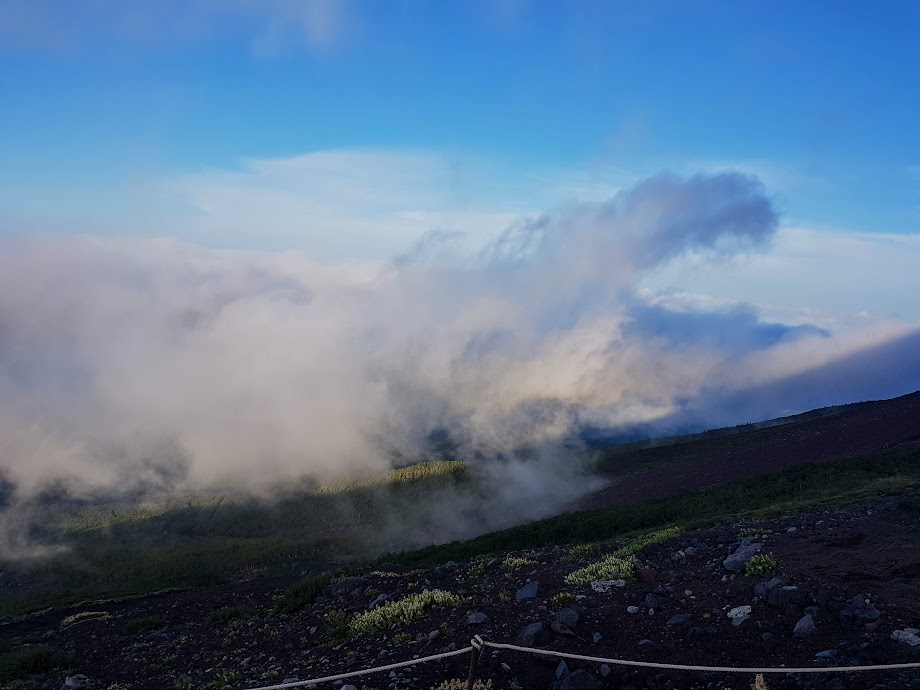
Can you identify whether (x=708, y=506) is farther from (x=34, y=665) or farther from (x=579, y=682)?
(x=34, y=665)

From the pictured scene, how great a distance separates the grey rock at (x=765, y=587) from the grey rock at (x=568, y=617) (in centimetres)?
323

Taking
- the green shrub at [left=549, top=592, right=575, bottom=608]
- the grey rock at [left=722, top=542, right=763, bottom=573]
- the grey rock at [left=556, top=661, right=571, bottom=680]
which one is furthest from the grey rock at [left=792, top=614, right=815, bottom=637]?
the green shrub at [left=549, top=592, right=575, bottom=608]

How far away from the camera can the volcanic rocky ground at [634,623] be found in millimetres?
9602

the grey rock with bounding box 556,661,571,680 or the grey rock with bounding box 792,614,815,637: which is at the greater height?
the grey rock with bounding box 556,661,571,680

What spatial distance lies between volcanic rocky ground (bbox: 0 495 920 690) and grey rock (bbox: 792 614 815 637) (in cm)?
3

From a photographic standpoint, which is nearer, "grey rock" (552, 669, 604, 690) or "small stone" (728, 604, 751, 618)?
"grey rock" (552, 669, 604, 690)

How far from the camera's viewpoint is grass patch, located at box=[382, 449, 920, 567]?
31984 mm

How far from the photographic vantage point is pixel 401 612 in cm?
1415

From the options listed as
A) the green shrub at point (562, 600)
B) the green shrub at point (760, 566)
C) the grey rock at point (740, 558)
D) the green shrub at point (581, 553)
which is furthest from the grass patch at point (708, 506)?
the green shrub at point (562, 600)

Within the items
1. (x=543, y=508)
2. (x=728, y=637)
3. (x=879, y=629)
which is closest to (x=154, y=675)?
(x=728, y=637)

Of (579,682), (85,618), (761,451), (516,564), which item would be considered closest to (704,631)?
(579,682)

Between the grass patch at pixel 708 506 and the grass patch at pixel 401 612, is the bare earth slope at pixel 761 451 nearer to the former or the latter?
the grass patch at pixel 708 506

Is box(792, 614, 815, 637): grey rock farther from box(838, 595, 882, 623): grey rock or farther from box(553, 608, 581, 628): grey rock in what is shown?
box(553, 608, 581, 628): grey rock

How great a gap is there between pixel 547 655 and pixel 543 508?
52462 mm
